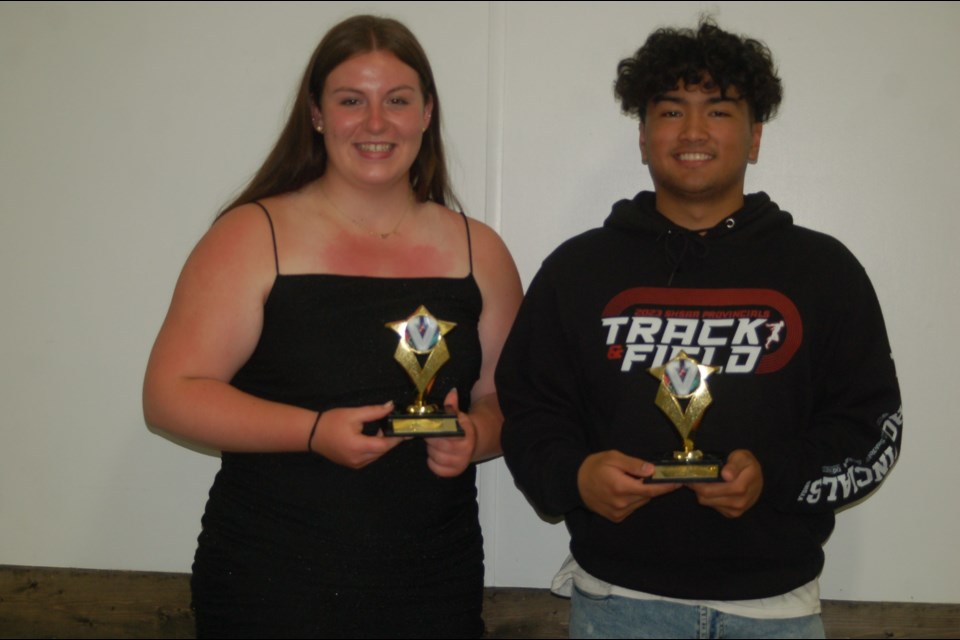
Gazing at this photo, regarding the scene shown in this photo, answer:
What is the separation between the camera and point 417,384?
2156 mm

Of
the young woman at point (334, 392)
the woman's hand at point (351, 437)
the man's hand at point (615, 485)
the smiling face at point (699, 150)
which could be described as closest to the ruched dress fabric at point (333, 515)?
the young woman at point (334, 392)

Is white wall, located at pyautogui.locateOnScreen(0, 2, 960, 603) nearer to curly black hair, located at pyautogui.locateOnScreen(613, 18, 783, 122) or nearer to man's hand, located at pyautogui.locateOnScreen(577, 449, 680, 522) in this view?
curly black hair, located at pyautogui.locateOnScreen(613, 18, 783, 122)

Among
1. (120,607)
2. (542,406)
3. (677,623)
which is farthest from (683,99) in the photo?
(120,607)

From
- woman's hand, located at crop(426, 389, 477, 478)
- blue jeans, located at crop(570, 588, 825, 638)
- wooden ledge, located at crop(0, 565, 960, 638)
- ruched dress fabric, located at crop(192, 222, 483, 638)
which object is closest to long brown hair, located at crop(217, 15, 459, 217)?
ruched dress fabric, located at crop(192, 222, 483, 638)

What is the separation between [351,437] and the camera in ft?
6.68

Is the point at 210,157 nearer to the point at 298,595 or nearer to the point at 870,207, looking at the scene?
the point at 298,595

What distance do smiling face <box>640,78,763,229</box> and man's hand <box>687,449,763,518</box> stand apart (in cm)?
62

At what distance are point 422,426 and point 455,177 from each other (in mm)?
1069

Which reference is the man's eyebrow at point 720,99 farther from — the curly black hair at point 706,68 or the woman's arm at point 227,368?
the woman's arm at point 227,368

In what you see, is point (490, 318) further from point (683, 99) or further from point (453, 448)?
point (683, 99)

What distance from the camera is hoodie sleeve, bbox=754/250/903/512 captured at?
6.79ft

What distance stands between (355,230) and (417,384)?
1.42 feet

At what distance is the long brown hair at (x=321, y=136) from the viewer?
7.49 feet

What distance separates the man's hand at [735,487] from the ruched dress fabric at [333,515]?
1.99 ft
